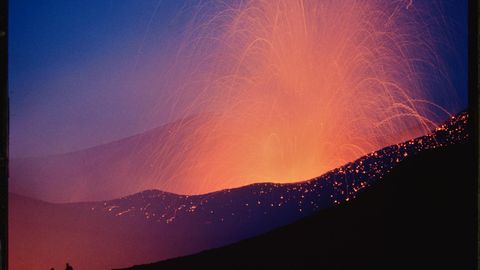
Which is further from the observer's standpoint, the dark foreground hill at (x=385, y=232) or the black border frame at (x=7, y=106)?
the dark foreground hill at (x=385, y=232)

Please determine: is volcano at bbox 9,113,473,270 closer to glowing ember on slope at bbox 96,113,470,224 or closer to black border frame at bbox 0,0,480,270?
glowing ember on slope at bbox 96,113,470,224

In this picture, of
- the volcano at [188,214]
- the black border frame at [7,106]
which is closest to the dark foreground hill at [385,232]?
the volcano at [188,214]

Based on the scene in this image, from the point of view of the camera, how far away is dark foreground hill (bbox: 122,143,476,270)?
548cm

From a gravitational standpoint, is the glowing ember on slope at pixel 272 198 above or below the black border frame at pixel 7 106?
above

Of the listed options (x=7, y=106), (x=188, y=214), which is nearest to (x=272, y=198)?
(x=188, y=214)

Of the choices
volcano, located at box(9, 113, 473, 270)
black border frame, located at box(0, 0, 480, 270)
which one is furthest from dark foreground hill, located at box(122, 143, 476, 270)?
black border frame, located at box(0, 0, 480, 270)

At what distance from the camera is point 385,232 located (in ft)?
19.6

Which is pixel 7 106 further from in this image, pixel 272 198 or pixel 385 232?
pixel 385 232

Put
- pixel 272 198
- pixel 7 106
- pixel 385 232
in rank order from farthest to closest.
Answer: pixel 385 232 → pixel 272 198 → pixel 7 106

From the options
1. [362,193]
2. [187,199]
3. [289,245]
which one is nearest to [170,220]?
[187,199]

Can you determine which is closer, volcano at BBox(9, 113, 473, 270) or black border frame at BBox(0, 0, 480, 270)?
black border frame at BBox(0, 0, 480, 270)

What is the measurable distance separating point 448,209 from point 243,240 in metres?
2.55

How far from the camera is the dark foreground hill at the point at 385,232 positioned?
5480 millimetres

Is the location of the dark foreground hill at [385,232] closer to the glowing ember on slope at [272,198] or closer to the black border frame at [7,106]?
the glowing ember on slope at [272,198]
